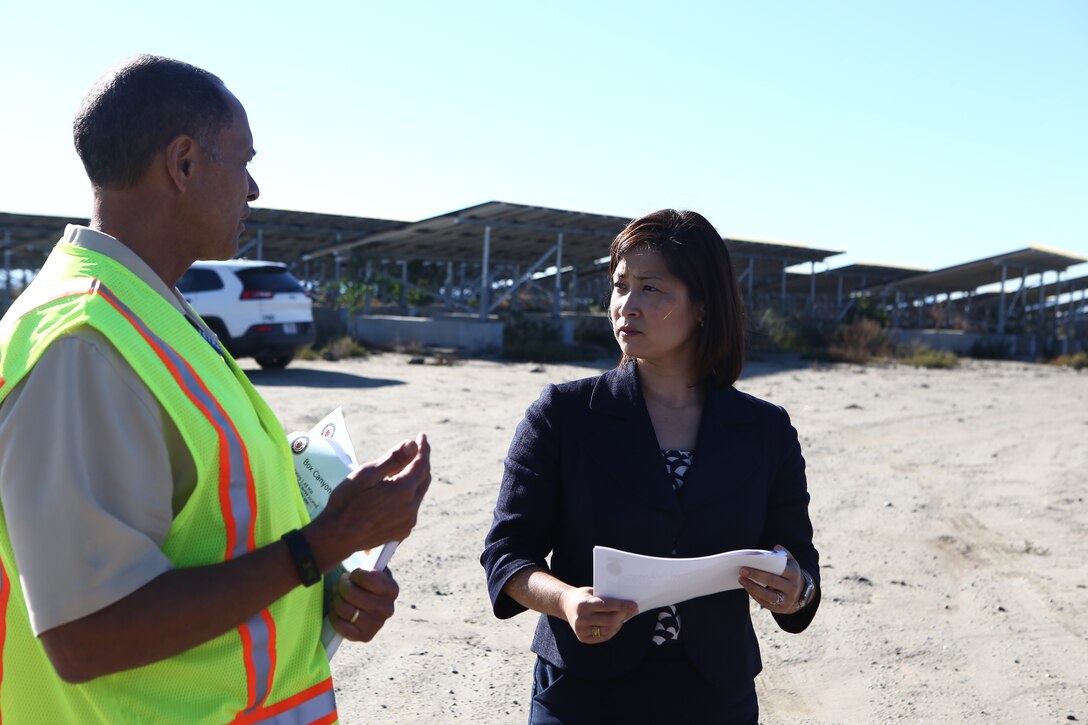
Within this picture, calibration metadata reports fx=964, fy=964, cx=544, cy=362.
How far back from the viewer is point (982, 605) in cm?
491

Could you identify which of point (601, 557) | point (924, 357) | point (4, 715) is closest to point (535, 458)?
point (601, 557)

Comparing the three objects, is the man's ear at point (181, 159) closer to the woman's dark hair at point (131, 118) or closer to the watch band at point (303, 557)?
the woman's dark hair at point (131, 118)

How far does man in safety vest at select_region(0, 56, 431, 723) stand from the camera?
1264 mm

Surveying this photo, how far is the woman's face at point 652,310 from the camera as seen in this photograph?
7.76 ft

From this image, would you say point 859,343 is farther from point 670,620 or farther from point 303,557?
point 303,557

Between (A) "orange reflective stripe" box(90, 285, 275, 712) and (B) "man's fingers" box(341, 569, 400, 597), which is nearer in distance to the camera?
(A) "orange reflective stripe" box(90, 285, 275, 712)

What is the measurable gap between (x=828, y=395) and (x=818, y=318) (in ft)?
43.4

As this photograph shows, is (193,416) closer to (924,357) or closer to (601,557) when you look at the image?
(601,557)

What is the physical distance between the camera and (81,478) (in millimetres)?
1244

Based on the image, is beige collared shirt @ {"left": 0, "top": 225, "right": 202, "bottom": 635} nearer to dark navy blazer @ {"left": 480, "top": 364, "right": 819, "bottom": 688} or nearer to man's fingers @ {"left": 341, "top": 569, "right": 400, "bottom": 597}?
man's fingers @ {"left": 341, "top": 569, "right": 400, "bottom": 597}

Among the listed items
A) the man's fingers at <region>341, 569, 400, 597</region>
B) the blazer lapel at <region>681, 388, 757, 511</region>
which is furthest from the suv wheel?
the man's fingers at <region>341, 569, 400, 597</region>

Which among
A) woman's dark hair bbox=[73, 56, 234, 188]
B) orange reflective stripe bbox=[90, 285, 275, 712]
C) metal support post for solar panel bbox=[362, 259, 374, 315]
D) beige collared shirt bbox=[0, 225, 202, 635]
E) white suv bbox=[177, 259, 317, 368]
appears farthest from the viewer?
metal support post for solar panel bbox=[362, 259, 374, 315]

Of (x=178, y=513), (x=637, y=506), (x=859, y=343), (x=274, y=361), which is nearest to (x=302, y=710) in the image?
(x=178, y=513)

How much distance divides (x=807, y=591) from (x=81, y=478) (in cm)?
160
